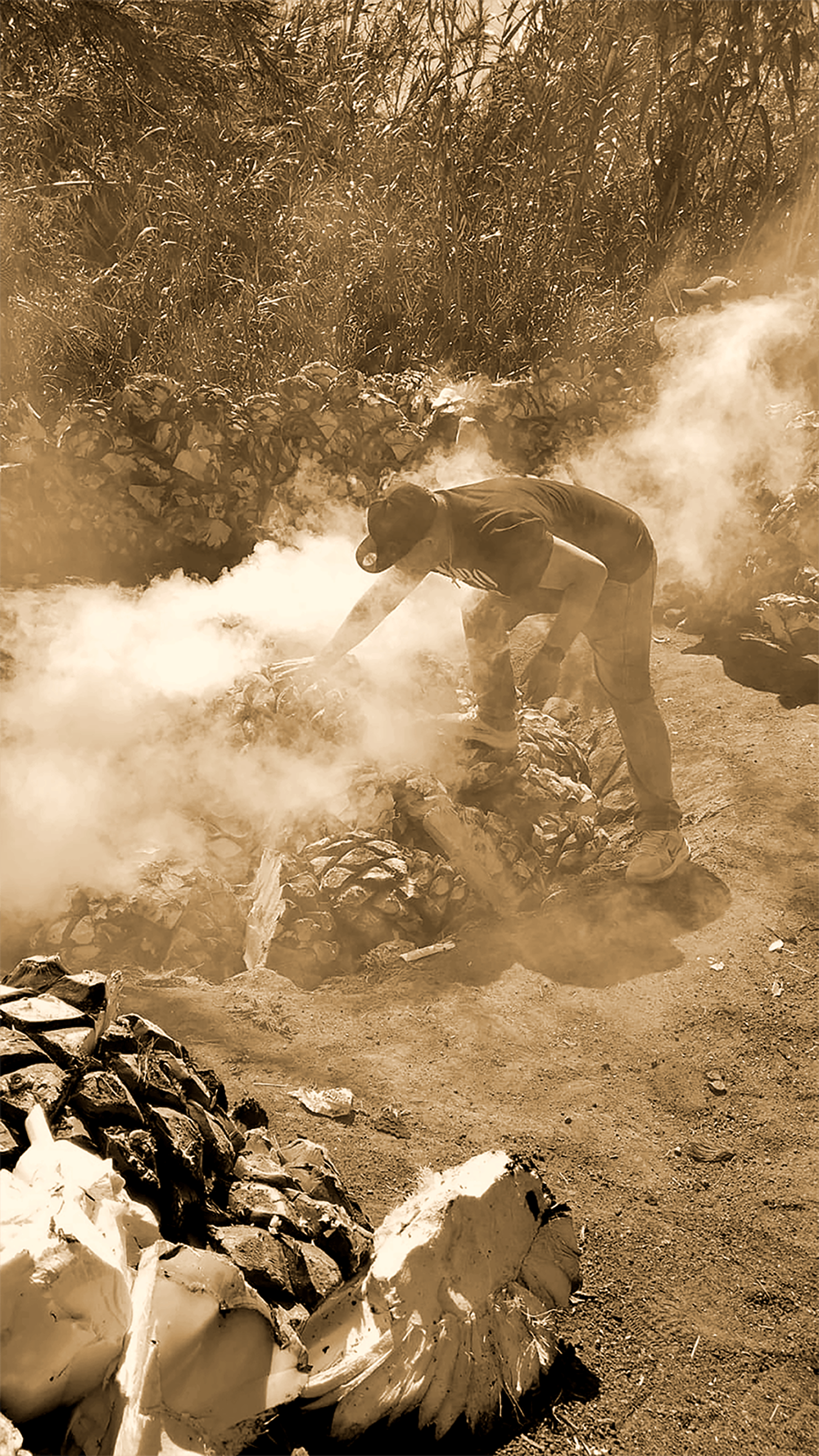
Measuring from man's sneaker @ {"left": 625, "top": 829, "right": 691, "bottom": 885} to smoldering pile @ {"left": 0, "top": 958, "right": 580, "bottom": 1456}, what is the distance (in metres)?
1.93

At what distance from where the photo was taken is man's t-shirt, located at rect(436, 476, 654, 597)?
340 centimetres

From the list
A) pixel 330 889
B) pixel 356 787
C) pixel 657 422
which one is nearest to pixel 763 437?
pixel 657 422

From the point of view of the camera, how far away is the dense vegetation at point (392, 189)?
21.1ft

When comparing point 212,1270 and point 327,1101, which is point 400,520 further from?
point 212,1270

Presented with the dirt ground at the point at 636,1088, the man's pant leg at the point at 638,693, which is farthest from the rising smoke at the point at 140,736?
the man's pant leg at the point at 638,693

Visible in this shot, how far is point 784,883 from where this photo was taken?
12.9ft

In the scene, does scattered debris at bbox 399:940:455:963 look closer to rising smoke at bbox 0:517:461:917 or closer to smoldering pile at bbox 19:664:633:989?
smoldering pile at bbox 19:664:633:989

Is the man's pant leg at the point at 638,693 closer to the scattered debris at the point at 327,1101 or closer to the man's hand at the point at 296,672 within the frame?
the man's hand at the point at 296,672

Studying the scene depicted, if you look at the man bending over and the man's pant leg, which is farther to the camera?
the man's pant leg

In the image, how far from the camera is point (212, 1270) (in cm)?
171

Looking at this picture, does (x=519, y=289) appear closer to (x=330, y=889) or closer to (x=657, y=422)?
(x=657, y=422)

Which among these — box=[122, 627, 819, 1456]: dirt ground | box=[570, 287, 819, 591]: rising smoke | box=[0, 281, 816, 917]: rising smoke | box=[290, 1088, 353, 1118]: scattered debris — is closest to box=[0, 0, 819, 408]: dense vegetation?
box=[570, 287, 819, 591]: rising smoke

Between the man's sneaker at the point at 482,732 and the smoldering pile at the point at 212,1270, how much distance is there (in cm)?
226

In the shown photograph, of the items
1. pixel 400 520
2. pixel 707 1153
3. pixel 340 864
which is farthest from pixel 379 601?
pixel 707 1153
